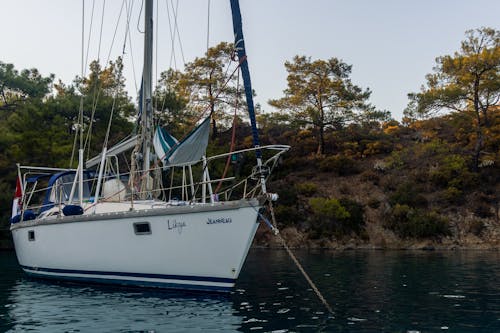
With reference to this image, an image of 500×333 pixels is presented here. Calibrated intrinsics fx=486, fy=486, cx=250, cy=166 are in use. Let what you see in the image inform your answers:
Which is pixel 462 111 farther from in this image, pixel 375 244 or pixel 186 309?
pixel 186 309

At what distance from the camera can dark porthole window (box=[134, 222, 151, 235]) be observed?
568 inches

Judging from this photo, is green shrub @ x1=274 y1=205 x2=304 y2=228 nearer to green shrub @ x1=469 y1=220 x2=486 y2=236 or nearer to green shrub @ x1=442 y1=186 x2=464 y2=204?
green shrub @ x1=442 y1=186 x2=464 y2=204

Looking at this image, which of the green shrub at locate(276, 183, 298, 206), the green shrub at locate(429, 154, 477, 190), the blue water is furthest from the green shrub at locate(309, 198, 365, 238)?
the blue water

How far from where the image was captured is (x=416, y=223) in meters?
32.9

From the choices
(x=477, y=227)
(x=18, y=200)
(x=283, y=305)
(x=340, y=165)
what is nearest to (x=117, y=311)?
(x=283, y=305)

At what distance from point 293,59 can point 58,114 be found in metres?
22.5

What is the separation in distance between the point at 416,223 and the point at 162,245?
76.5 feet

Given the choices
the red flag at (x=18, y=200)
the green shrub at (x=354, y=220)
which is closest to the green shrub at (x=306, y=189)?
the green shrub at (x=354, y=220)

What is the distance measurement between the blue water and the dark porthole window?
6.03 feet

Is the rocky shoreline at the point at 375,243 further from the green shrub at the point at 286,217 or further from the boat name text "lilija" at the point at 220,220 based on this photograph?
the boat name text "lilija" at the point at 220,220

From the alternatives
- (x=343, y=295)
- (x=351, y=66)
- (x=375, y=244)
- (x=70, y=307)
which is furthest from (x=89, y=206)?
(x=351, y=66)

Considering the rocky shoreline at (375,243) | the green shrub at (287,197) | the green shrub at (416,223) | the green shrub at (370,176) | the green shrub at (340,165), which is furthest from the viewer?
the green shrub at (340,165)

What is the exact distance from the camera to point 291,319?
436 inches

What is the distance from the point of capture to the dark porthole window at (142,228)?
1443cm
